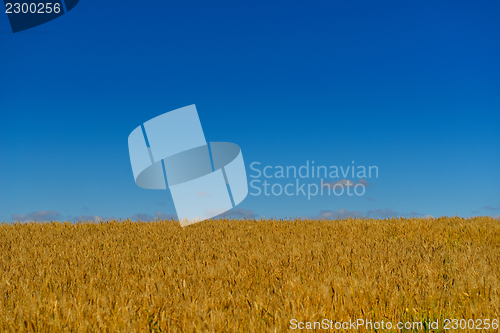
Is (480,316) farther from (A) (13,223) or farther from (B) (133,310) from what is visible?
(A) (13,223)

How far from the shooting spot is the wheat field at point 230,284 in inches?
123

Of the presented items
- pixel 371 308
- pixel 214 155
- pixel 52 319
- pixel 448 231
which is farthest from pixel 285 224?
pixel 52 319

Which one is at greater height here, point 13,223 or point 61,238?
point 13,223

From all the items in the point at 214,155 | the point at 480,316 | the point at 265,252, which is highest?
the point at 214,155

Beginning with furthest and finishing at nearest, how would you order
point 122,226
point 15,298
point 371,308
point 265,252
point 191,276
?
point 122,226, point 265,252, point 191,276, point 15,298, point 371,308

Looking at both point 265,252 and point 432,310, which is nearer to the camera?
point 432,310

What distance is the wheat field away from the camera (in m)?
3.13

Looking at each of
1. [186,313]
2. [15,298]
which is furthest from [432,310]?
[15,298]

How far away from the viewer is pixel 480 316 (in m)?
3.24

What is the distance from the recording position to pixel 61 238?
27.8ft

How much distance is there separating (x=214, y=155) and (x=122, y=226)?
3355 mm

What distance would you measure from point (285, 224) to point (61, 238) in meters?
5.91

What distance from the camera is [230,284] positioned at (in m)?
4.30

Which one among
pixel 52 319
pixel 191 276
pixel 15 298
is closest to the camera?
pixel 52 319
